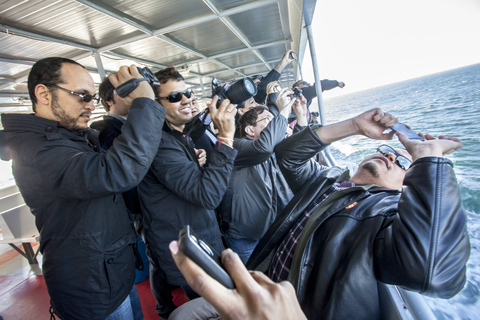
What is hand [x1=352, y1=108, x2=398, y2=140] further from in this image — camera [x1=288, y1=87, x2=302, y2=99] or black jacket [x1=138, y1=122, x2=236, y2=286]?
camera [x1=288, y1=87, x2=302, y2=99]

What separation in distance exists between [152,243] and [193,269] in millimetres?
1068

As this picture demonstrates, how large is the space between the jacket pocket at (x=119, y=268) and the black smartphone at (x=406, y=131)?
4.03 feet

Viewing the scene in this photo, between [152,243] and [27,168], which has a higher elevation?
[27,168]

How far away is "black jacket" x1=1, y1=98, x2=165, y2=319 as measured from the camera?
81cm

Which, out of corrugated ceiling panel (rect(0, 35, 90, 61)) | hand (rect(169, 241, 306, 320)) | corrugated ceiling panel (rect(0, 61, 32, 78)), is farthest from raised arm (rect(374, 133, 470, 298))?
corrugated ceiling panel (rect(0, 61, 32, 78))

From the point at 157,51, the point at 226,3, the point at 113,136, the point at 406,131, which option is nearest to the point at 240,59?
the point at 157,51

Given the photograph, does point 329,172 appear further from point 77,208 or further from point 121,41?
point 121,41

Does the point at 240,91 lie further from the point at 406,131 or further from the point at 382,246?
the point at 382,246

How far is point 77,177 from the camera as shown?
0.79 m

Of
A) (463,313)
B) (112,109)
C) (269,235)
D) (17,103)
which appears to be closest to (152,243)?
(269,235)

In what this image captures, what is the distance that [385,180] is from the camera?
1.20 m

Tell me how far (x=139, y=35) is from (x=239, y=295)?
370 cm

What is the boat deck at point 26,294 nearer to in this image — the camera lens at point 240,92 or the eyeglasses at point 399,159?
the camera lens at point 240,92

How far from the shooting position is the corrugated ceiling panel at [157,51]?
3583 millimetres
